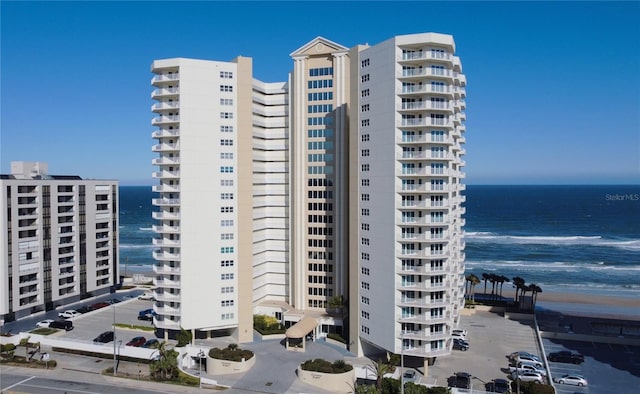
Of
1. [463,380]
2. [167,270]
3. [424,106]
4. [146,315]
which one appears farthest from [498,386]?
[146,315]

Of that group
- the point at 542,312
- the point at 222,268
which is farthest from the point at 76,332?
the point at 542,312

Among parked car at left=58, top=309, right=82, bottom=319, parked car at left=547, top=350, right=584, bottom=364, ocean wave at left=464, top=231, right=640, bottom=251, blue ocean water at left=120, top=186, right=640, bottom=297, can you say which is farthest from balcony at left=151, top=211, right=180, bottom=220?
ocean wave at left=464, top=231, right=640, bottom=251

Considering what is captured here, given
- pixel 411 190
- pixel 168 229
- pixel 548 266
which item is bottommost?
pixel 548 266

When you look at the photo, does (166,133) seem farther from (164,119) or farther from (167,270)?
(167,270)

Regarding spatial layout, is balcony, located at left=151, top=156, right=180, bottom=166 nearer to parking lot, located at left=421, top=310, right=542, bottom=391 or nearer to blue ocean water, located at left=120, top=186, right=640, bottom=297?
parking lot, located at left=421, top=310, right=542, bottom=391

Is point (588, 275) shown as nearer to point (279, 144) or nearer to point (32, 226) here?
point (279, 144)
